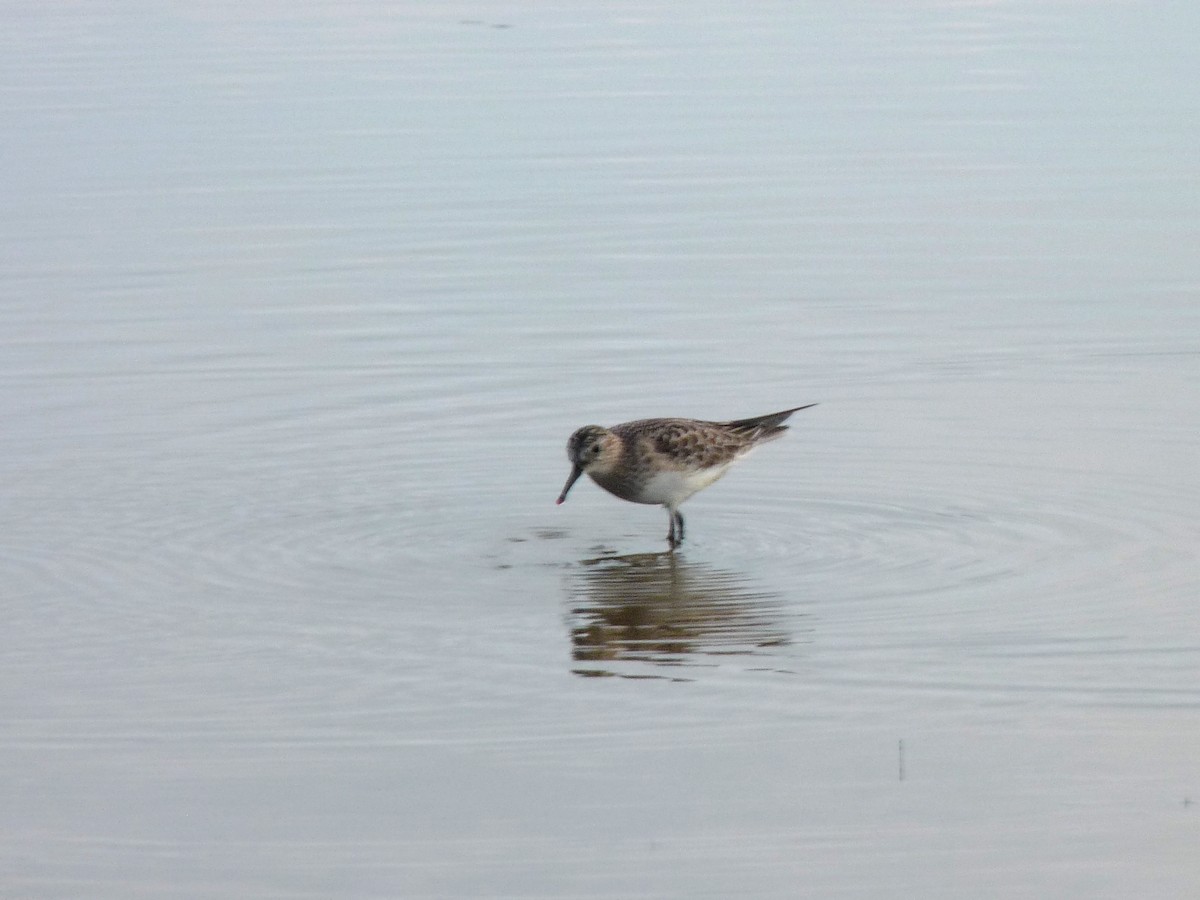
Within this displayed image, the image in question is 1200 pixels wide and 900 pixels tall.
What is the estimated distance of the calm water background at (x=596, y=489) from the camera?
7090mm

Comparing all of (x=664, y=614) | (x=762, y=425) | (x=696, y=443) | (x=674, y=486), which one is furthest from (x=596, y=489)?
(x=664, y=614)

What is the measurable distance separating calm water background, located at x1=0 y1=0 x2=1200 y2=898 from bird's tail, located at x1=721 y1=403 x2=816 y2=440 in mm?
280

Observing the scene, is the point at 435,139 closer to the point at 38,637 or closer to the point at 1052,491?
the point at 1052,491

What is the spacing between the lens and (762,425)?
462 inches

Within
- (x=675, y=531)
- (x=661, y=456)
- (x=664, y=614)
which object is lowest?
(x=664, y=614)

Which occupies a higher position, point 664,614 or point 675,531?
point 675,531

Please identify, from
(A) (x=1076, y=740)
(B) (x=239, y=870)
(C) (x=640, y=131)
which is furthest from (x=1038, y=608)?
(C) (x=640, y=131)

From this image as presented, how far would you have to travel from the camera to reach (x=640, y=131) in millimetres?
21141

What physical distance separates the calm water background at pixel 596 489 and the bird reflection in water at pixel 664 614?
4 cm

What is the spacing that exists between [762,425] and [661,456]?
0.81 meters

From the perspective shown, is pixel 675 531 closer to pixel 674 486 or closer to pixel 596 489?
pixel 674 486

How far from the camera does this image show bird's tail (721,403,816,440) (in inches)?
458

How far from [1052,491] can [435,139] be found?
11.0 meters

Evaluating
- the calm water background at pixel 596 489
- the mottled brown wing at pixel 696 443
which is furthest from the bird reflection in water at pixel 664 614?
the mottled brown wing at pixel 696 443
